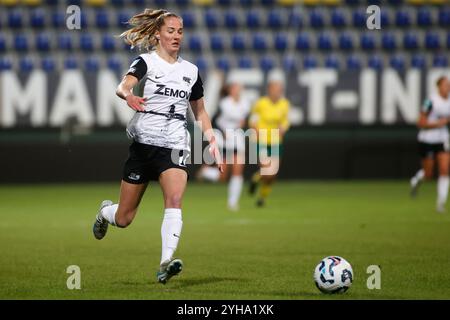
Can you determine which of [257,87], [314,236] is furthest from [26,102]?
[314,236]

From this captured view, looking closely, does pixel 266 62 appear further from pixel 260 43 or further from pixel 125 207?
pixel 125 207

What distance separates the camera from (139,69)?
28.8ft

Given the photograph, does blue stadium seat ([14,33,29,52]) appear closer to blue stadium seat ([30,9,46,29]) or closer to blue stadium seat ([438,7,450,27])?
blue stadium seat ([30,9,46,29])

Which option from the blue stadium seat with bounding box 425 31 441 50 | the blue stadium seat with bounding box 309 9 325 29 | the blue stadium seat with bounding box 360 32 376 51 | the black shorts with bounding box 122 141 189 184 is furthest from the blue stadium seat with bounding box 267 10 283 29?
the black shorts with bounding box 122 141 189 184

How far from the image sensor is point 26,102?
77.4 feet

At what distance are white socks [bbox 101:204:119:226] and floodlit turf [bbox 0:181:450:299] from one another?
0.53 meters

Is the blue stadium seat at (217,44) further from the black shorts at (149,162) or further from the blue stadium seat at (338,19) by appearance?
the black shorts at (149,162)

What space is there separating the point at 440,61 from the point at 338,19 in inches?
124

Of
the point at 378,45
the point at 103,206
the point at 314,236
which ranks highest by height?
the point at 378,45

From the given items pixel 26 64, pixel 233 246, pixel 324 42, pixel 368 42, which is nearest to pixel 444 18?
pixel 368 42

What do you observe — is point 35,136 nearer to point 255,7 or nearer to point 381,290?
point 255,7

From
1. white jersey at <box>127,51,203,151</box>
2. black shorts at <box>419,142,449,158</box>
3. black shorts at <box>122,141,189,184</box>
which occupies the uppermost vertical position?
white jersey at <box>127,51,203,151</box>

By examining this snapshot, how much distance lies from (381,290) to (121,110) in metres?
16.1

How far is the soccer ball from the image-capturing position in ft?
26.6
